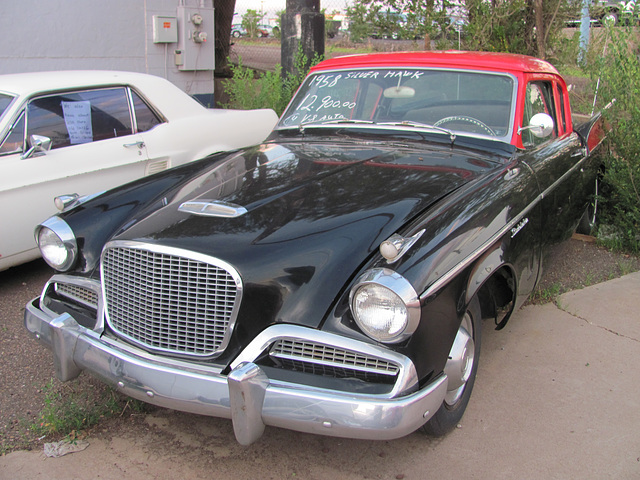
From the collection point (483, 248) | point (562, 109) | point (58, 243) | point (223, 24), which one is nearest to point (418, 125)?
point (483, 248)

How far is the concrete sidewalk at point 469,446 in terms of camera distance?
267 centimetres

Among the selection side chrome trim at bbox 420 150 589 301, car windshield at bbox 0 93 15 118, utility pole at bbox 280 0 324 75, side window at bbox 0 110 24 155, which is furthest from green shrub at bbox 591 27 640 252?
car windshield at bbox 0 93 15 118

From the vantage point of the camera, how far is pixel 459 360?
2.65 meters

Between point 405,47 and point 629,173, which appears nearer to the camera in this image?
point 629,173

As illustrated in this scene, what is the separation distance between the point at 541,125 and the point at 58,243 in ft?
8.79

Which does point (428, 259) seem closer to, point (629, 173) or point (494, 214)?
point (494, 214)

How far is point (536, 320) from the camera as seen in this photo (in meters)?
4.09

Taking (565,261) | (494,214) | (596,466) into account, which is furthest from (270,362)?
(565,261)

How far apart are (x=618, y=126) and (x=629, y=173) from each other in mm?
446

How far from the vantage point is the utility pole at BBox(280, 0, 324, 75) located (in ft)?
24.8

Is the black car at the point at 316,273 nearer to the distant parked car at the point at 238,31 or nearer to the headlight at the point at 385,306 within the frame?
the headlight at the point at 385,306

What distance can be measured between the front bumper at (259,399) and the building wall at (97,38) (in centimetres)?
628

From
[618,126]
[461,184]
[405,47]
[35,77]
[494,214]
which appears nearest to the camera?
[494,214]

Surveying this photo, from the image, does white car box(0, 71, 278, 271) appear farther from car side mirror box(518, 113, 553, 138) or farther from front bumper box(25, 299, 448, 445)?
car side mirror box(518, 113, 553, 138)
